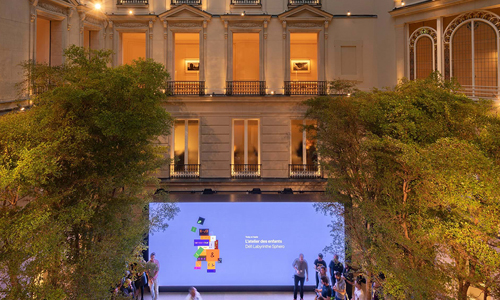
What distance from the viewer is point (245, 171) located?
15.8m

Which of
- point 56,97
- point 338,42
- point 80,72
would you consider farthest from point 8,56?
point 338,42

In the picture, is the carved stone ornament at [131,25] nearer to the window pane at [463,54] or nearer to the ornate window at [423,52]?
the ornate window at [423,52]

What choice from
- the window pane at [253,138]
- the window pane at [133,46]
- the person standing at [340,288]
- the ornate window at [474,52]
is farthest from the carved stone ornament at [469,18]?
the window pane at [133,46]

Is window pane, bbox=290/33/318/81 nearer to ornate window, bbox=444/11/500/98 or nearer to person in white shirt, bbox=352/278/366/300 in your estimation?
ornate window, bbox=444/11/500/98

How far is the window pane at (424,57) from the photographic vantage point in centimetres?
1445

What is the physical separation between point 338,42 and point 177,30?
728 centimetres

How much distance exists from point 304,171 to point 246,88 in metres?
4.55

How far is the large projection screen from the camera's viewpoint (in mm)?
10828

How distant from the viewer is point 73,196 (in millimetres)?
Answer: 6562

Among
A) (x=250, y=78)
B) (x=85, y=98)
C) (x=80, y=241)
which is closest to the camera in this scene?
(x=85, y=98)

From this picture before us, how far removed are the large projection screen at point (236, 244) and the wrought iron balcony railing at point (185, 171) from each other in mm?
4599

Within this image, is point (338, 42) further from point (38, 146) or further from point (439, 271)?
point (38, 146)

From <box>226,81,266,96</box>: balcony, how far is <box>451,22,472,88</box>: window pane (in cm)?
765

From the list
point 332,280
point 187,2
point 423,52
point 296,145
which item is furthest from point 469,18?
point 187,2
